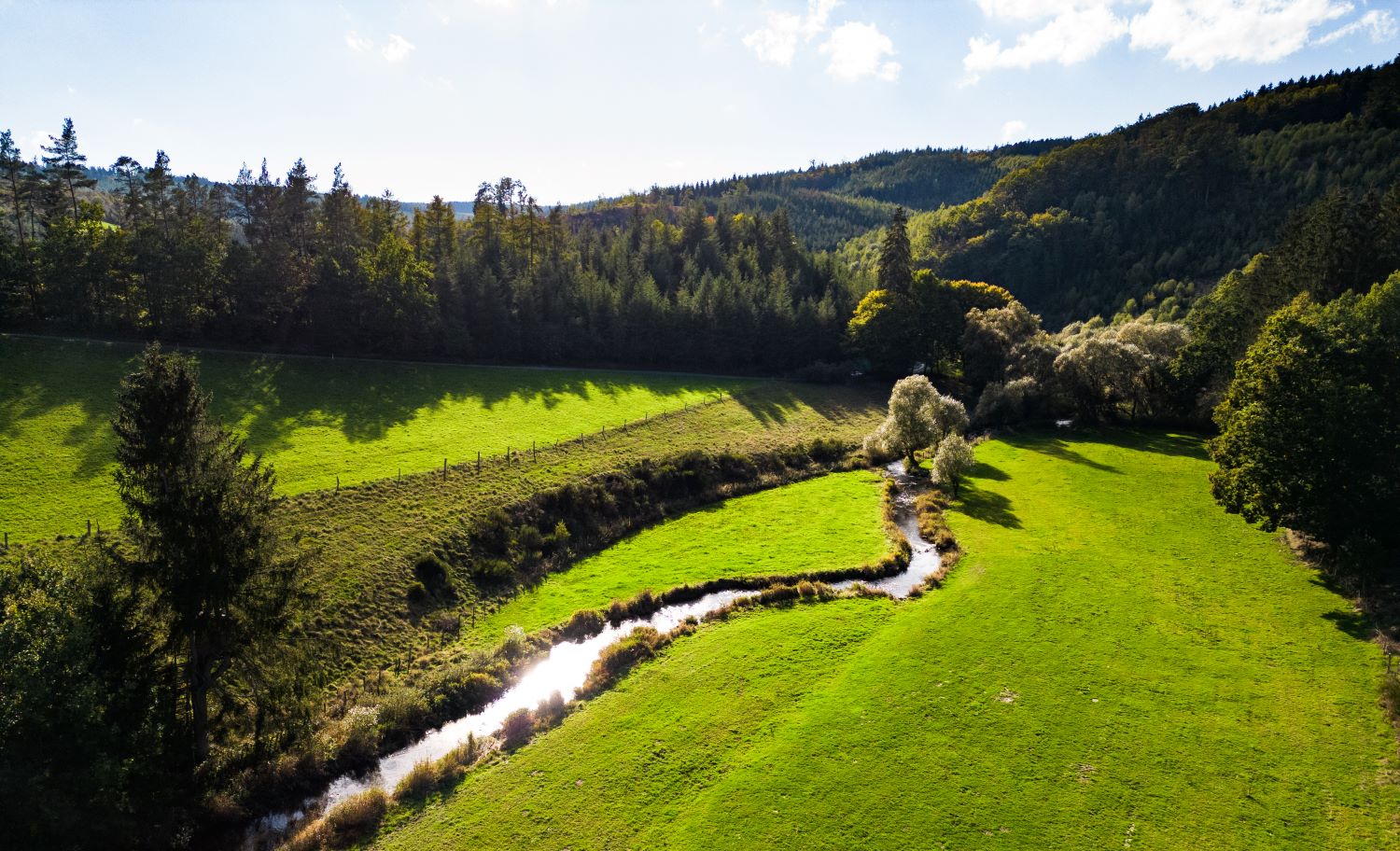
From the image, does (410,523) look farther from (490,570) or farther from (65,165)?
(65,165)

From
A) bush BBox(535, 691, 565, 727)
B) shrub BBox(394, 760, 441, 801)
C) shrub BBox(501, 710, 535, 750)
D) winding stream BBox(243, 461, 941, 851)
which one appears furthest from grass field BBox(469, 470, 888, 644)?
shrub BBox(394, 760, 441, 801)

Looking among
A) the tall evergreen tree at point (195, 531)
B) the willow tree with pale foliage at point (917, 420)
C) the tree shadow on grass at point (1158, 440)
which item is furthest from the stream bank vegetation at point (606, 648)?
the tree shadow on grass at point (1158, 440)

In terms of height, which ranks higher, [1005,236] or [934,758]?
[1005,236]

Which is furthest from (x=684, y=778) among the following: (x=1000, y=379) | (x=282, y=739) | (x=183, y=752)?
(x=1000, y=379)

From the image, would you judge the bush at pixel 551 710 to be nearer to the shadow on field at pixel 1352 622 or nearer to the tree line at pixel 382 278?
the shadow on field at pixel 1352 622

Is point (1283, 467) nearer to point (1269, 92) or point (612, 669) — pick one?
point (612, 669)

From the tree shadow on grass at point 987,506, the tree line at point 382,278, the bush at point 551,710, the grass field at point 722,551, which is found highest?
the tree line at point 382,278

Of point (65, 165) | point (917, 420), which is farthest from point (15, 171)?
point (917, 420)
